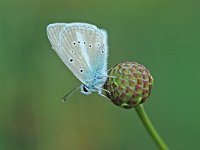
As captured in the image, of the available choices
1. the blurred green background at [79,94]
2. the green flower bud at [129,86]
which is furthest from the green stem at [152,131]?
the blurred green background at [79,94]

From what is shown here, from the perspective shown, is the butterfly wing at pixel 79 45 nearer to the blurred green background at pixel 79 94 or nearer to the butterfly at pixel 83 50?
the butterfly at pixel 83 50

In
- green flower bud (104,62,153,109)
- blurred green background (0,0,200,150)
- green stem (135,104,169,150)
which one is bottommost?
blurred green background (0,0,200,150)

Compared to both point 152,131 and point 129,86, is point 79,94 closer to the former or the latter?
point 129,86

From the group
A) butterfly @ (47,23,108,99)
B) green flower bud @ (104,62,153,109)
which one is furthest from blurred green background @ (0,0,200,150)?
green flower bud @ (104,62,153,109)

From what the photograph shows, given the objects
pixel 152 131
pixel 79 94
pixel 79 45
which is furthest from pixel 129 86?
pixel 79 94

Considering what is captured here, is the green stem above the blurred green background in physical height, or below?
above

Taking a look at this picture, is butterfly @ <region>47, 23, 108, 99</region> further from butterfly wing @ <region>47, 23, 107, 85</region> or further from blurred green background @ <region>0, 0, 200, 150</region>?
blurred green background @ <region>0, 0, 200, 150</region>
